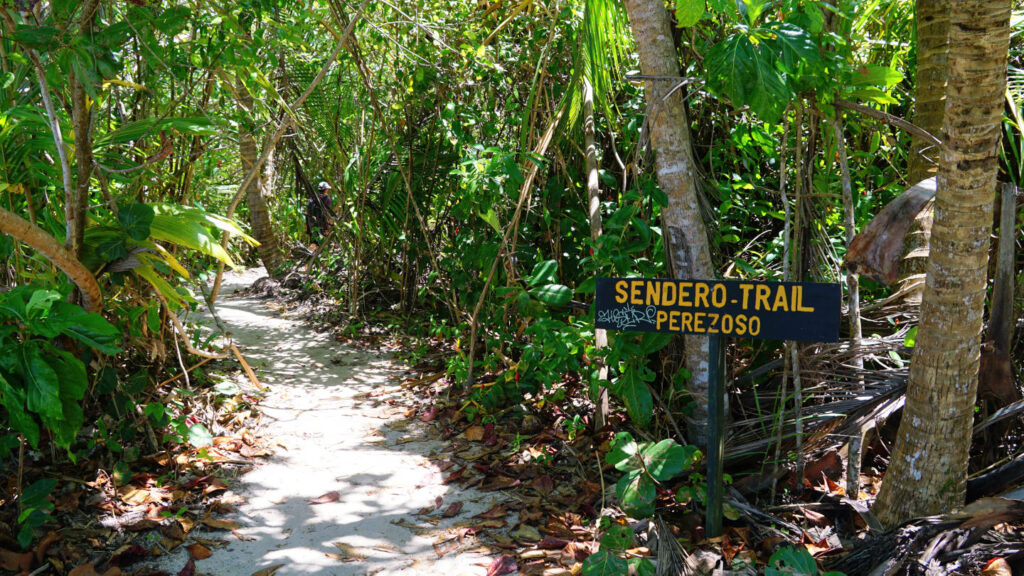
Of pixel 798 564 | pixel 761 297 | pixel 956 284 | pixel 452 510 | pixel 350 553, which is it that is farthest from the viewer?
pixel 452 510

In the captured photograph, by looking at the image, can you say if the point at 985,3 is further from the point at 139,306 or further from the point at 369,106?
the point at 369,106

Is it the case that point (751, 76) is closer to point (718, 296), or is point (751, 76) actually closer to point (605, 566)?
point (718, 296)

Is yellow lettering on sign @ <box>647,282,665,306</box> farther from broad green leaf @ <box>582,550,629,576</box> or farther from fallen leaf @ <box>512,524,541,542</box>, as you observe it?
fallen leaf @ <box>512,524,541,542</box>

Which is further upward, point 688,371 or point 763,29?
point 763,29

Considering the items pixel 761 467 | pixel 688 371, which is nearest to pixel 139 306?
pixel 688 371

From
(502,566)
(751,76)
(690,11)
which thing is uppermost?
(690,11)

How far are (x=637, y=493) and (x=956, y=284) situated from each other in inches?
49.8

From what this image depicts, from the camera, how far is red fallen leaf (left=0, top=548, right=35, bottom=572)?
2.54 m

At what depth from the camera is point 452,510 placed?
3184 millimetres

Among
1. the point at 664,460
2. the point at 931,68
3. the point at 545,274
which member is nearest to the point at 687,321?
the point at 664,460

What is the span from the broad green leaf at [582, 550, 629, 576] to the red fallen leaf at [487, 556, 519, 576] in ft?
1.23

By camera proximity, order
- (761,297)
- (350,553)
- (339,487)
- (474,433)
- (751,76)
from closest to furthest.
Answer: (751,76)
(761,297)
(350,553)
(339,487)
(474,433)

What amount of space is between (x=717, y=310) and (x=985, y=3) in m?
1.21

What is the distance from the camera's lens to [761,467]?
3.00m
